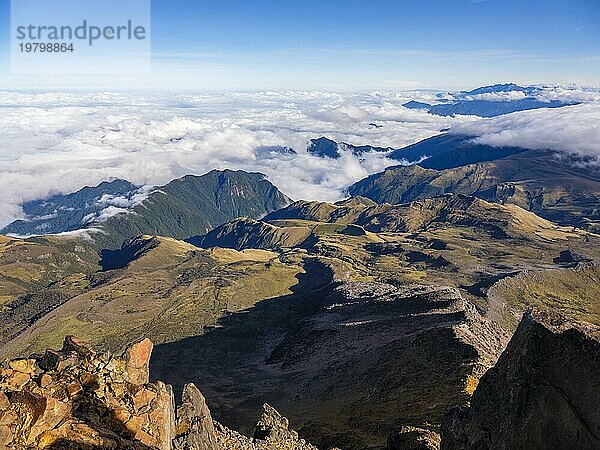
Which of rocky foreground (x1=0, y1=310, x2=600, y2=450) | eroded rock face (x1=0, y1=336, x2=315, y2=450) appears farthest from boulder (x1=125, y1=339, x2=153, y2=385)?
rocky foreground (x1=0, y1=310, x2=600, y2=450)

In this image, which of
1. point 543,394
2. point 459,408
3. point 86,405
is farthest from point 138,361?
point 543,394

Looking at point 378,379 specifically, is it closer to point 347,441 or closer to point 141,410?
point 347,441

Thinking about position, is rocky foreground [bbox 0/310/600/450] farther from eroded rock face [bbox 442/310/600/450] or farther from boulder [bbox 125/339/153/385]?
boulder [bbox 125/339/153/385]

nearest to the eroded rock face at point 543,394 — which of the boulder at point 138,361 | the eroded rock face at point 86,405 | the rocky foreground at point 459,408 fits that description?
the rocky foreground at point 459,408

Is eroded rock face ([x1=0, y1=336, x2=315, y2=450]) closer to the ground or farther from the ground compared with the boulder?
farther from the ground

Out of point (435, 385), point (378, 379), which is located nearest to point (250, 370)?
point (378, 379)

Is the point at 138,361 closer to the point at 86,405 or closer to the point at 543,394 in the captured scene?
the point at 86,405
